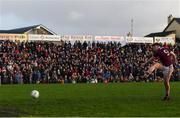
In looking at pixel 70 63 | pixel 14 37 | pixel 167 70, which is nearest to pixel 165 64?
pixel 167 70

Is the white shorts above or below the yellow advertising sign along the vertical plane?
below

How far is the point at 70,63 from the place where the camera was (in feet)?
144

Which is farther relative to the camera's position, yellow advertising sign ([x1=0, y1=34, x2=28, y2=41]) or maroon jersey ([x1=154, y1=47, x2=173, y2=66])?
yellow advertising sign ([x1=0, y1=34, x2=28, y2=41])

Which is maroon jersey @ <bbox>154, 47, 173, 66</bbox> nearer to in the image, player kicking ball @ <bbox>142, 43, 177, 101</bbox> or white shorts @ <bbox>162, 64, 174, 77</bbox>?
player kicking ball @ <bbox>142, 43, 177, 101</bbox>

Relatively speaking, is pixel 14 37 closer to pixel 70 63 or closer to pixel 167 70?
pixel 70 63

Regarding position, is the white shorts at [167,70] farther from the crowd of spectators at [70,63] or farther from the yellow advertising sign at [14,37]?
the yellow advertising sign at [14,37]

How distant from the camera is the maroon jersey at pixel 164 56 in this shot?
17000 millimetres

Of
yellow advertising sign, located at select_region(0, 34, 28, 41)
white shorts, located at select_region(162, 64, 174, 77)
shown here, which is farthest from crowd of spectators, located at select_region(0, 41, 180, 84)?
white shorts, located at select_region(162, 64, 174, 77)

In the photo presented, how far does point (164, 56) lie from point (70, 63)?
27.3m

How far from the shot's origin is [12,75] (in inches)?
1558

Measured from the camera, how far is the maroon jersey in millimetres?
17000

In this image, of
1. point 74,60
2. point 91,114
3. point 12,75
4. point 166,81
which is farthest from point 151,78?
point 91,114

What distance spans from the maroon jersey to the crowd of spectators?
77.8 feet

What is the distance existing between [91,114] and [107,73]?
31.4 metres
